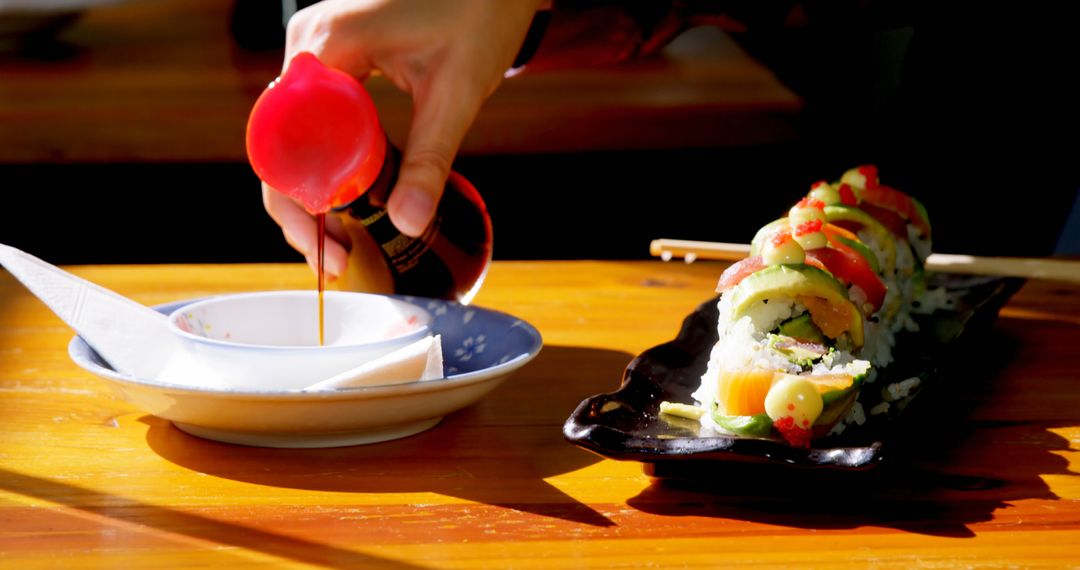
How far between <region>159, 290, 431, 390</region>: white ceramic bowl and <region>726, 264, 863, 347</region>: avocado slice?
9.9 inches

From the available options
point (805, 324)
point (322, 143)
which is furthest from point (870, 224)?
point (322, 143)

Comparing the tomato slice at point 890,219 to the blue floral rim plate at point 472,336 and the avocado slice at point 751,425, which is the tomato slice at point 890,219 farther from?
the avocado slice at point 751,425

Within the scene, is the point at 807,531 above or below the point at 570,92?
above

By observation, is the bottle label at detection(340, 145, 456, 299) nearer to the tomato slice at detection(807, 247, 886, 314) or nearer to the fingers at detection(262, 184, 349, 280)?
the fingers at detection(262, 184, 349, 280)

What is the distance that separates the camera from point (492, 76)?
4.43 ft

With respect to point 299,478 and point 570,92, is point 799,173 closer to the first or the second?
point 570,92

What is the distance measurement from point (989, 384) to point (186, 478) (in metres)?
0.70

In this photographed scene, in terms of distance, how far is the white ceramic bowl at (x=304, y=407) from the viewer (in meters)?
0.88

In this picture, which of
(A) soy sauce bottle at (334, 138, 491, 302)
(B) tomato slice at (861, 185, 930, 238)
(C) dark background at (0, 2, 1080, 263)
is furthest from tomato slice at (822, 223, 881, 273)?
(C) dark background at (0, 2, 1080, 263)

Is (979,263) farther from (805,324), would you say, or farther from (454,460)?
(454,460)

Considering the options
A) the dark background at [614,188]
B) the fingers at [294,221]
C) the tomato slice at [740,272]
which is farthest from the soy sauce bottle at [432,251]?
the dark background at [614,188]

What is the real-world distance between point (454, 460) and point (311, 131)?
0.31 meters

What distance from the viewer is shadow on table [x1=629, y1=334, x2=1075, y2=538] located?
31.4 inches

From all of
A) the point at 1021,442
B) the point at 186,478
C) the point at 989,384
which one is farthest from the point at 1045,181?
the point at 186,478
